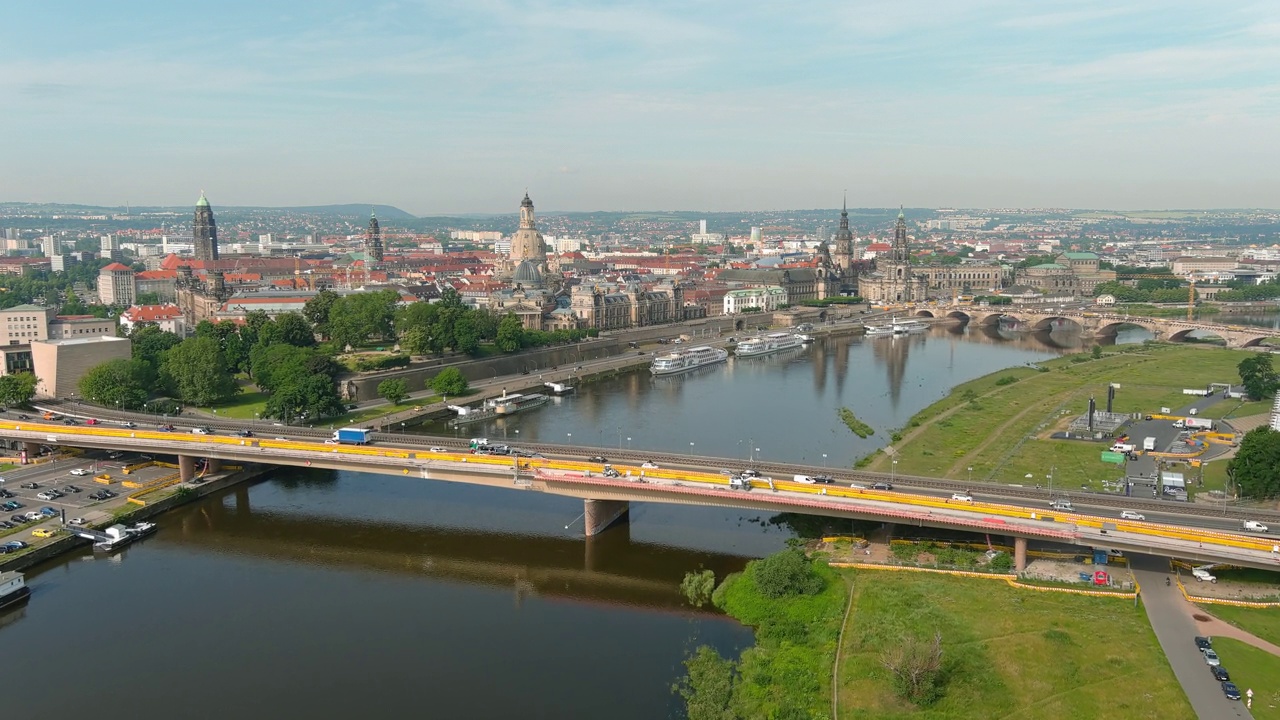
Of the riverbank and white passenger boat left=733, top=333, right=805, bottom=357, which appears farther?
white passenger boat left=733, top=333, right=805, bottom=357

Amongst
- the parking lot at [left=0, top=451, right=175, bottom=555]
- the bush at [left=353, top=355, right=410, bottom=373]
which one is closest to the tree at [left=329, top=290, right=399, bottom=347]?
the bush at [left=353, top=355, right=410, bottom=373]

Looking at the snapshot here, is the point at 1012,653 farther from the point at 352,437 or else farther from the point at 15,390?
the point at 15,390

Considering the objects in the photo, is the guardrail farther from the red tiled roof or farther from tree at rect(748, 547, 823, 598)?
the red tiled roof

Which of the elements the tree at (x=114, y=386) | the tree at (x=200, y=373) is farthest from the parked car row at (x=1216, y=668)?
the tree at (x=114, y=386)

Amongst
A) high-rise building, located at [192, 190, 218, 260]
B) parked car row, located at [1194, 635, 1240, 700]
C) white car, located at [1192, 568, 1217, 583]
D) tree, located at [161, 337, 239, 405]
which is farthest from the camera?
high-rise building, located at [192, 190, 218, 260]

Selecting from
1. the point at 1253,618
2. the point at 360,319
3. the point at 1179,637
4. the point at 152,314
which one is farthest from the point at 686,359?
the point at 1179,637
